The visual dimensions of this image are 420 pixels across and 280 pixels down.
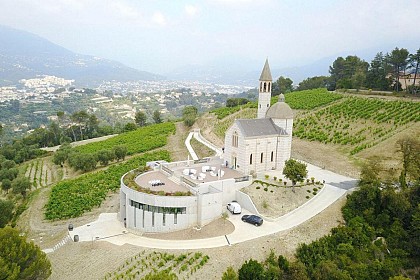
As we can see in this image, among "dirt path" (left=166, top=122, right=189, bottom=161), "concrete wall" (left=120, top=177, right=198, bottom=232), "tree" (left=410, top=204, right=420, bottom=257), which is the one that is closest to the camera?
"tree" (left=410, top=204, right=420, bottom=257)

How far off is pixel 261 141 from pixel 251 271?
58.3ft

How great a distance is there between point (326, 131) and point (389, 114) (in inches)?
389

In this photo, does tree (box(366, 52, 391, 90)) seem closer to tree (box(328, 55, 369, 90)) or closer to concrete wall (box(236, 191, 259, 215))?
tree (box(328, 55, 369, 90))

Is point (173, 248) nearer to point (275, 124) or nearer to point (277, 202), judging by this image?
point (277, 202)

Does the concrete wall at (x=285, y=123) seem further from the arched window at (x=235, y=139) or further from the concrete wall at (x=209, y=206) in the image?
the concrete wall at (x=209, y=206)

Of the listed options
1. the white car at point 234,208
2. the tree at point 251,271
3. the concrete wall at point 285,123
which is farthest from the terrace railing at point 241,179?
the tree at point 251,271

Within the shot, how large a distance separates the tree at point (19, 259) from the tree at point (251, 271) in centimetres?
1381

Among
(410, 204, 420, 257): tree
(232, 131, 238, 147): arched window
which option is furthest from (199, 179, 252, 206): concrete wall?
(410, 204, 420, 257): tree

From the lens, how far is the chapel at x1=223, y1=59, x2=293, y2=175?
3828 centimetres

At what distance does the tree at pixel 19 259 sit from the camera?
2174 cm

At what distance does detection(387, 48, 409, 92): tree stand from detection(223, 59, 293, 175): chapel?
39088mm

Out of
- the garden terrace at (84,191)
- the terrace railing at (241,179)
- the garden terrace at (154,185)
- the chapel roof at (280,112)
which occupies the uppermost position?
the chapel roof at (280,112)

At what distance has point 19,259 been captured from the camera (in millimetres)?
23016

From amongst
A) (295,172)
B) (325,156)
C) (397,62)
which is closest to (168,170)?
(295,172)
